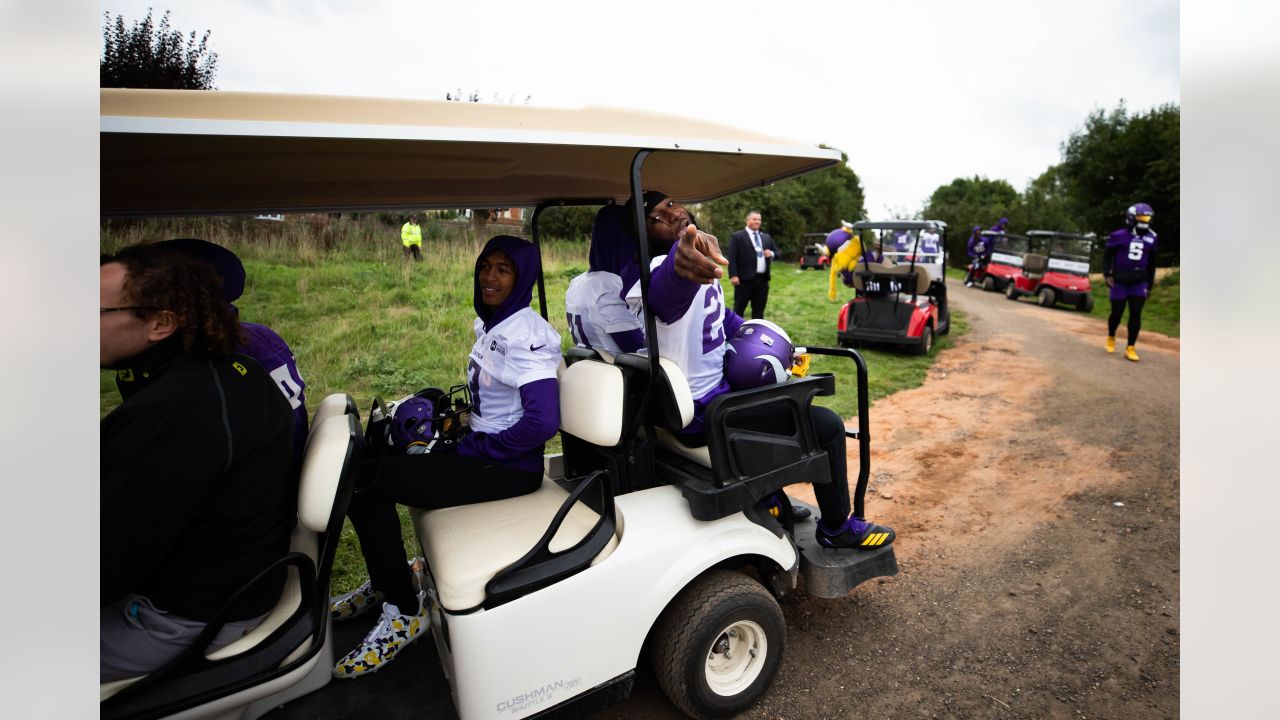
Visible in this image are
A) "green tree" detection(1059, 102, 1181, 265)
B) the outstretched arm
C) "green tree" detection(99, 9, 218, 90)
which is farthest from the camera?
"green tree" detection(1059, 102, 1181, 265)

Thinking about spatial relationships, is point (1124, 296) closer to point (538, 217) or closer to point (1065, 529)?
point (1065, 529)

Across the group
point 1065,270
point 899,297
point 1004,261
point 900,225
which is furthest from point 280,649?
point 1004,261

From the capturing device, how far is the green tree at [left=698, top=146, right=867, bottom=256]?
25.0 metres

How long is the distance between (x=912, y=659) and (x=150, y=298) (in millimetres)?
3101

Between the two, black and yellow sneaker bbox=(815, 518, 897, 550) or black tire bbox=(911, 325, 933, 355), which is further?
black tire bbox=(911, 325, 933, 355)

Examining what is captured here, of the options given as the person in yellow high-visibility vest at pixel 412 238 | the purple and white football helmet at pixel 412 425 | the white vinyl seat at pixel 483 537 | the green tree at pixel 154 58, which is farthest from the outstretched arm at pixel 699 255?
the person in yellow high-visibility vest at pixel 412 238

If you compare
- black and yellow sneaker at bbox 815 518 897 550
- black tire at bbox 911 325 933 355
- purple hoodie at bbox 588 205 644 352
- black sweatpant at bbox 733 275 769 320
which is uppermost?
purple hoodie at bbox 588 205 644 352

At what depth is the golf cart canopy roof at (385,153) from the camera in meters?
1.71

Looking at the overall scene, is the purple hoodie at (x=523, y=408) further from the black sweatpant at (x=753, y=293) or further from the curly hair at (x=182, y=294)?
the black sweatpant at (x=753, y=293)

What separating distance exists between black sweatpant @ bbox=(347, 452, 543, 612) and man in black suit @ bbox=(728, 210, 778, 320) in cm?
755

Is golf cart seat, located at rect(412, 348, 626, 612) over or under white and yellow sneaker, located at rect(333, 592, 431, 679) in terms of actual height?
over

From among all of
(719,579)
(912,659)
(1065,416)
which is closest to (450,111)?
(719,579)

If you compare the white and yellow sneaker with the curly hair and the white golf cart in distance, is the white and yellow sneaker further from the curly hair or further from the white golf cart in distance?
the curly hair

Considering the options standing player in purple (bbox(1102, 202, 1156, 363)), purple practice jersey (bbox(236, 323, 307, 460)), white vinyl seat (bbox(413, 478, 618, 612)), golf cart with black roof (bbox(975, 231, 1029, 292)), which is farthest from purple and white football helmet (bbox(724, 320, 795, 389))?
golf cart with black roof (bbox(975, 231, 1029, 292))
